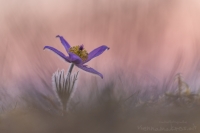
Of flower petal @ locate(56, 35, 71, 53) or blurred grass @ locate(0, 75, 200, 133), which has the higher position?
flower petal @ locate(56, 35, 71, 53)

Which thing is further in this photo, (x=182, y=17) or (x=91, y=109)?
(x=182, y=17)

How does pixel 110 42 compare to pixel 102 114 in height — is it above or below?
above

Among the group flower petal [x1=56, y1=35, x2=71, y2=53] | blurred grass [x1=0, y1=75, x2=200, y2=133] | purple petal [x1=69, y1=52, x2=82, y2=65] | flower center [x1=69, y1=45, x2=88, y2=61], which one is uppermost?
flower petal [x1=56, y1=35, x2=71, y2=53]

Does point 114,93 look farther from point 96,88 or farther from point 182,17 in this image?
point 182,17

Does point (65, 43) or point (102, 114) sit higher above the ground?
point (65, 43)

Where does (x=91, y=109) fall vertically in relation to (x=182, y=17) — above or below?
below

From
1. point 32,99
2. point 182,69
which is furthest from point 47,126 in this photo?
point 182,69

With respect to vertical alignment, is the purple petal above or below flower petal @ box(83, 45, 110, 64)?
below

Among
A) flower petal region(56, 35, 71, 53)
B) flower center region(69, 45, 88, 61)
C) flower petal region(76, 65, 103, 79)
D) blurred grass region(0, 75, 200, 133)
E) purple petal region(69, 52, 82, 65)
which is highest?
flower petal region(56, 35, 71, 53)
